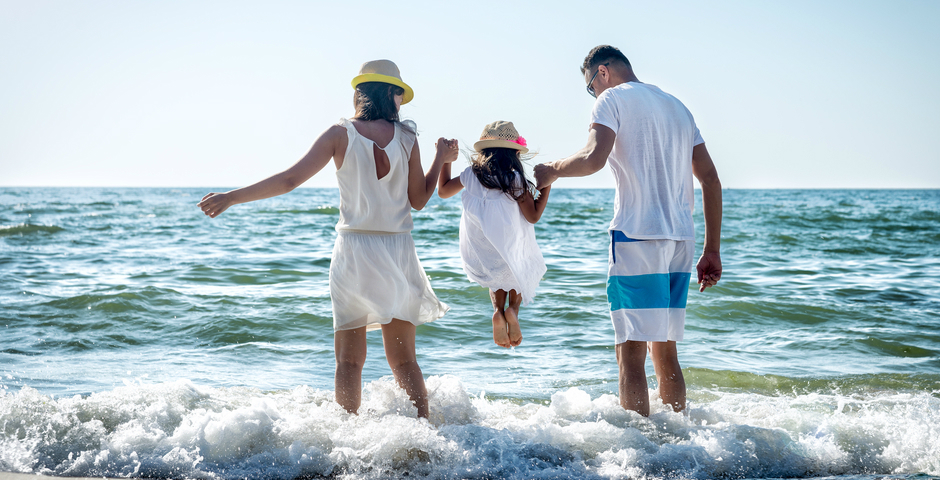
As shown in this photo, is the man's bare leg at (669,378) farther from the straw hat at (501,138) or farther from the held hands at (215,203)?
the held hands at (215,203)

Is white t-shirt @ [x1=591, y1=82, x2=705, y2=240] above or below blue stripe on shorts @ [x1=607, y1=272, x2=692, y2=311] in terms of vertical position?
above

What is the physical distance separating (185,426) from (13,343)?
353cm

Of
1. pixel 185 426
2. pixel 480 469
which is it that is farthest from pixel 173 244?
pixel 480 469

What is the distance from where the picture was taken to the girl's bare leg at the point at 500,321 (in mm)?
3305

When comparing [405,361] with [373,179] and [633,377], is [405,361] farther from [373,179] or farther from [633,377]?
[633,377]

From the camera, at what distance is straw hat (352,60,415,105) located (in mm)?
3043

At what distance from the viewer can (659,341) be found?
3164 millimetres

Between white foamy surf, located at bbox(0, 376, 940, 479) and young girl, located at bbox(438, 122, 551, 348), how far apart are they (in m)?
0.68

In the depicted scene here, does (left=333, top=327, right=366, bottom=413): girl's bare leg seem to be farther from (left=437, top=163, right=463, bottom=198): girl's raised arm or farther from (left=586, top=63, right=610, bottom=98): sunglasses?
(left=586, top=63, right=610, bottom=98): sunglasses

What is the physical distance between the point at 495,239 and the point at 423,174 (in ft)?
1.70

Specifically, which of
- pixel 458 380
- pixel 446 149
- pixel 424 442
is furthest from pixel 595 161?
pixel 458 380

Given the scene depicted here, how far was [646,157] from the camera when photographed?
3074 millimetres

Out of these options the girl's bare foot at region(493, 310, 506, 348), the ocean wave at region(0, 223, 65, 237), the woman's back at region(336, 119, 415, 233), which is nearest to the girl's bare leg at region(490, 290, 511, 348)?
the girl's bare foot at region(493, 310, 506, 348)

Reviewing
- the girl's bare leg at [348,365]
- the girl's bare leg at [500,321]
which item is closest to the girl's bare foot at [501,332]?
the girl's bare leg at [500,321]
